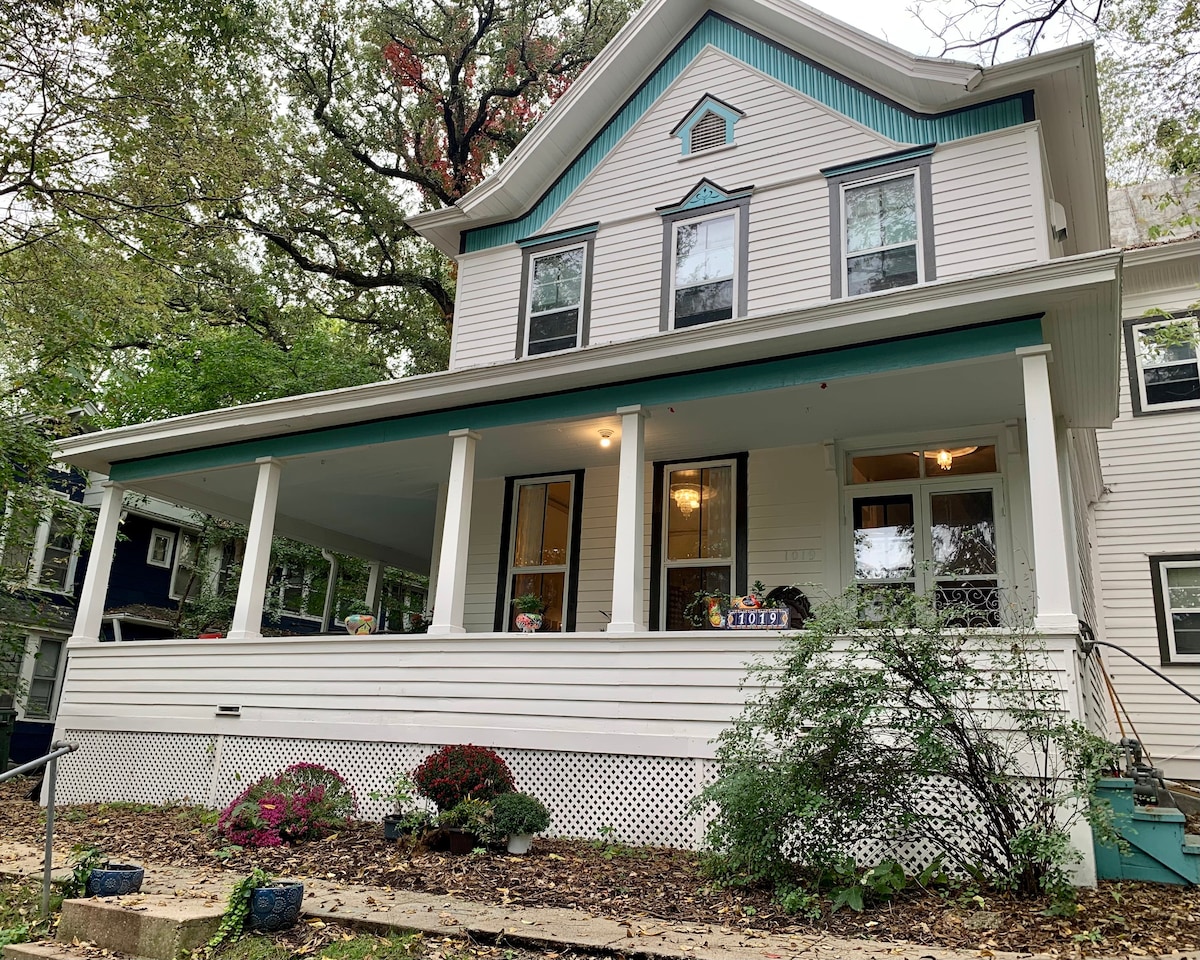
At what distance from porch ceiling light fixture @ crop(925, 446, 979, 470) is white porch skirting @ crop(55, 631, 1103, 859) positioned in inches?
102

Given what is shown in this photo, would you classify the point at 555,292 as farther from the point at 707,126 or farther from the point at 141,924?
the point at 141,924

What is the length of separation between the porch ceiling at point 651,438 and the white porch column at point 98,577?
0.57 meters

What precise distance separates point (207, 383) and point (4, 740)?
281 inches

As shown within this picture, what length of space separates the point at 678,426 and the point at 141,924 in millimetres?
A: 6140

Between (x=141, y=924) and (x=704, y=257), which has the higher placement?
(x=704, y=257)

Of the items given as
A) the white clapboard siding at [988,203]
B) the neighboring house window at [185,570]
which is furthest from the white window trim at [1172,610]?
the neighboring house window at [185,570]

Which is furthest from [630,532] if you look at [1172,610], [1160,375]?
[1160,375]

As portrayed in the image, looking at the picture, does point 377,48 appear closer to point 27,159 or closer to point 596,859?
point 27,159

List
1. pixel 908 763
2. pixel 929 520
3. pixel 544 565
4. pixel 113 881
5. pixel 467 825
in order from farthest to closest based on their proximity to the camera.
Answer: pixel 544 565, pixel 929 520, pixel 467 825, pixel 908 763, pixel 113 881

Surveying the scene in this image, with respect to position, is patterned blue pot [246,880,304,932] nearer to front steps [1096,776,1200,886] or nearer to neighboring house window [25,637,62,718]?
front steps [1096,776,1200,886]

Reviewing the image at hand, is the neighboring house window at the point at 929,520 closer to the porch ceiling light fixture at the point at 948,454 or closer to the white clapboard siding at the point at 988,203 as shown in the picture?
the porch ceiling light fixture at the point at 948,454

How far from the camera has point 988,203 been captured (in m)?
9.14

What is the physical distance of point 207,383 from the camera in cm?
1697

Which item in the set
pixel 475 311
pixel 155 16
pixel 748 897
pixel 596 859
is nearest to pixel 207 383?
pixel 155 16
